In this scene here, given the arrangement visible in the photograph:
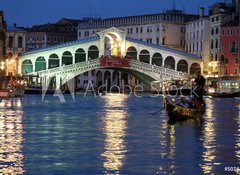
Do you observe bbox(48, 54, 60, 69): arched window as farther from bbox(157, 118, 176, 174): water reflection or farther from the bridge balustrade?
bbox(157, 118, 176, 174): water reflection

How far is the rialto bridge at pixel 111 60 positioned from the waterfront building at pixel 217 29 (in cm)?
126

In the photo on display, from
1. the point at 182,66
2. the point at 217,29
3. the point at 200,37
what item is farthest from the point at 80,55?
the point at 200,37

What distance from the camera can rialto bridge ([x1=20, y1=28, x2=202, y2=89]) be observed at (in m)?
→ 56.3

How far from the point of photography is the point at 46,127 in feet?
55.7

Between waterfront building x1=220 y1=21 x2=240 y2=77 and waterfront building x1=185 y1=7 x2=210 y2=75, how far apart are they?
7.03 ft

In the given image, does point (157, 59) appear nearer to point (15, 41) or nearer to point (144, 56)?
point (144, 56)

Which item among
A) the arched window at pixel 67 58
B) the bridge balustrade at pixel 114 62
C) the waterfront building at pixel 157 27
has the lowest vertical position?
the bridge balustrade at pixel 114 62

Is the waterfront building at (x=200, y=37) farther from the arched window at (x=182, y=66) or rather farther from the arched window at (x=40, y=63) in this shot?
the arched window at (x=40, y=63)

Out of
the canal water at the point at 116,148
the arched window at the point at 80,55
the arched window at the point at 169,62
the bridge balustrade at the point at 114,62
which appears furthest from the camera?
the arched window at the point at 169,62

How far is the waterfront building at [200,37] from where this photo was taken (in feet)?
211

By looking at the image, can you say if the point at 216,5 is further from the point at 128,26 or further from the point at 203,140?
the point at 203,140

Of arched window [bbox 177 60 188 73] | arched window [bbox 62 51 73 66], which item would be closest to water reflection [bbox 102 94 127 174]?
arched window [bbox 62 51 73 66]

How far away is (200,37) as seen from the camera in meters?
65.7

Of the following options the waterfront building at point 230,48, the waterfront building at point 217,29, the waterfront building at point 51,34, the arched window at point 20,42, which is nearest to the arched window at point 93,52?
the arched window at point 20,42
